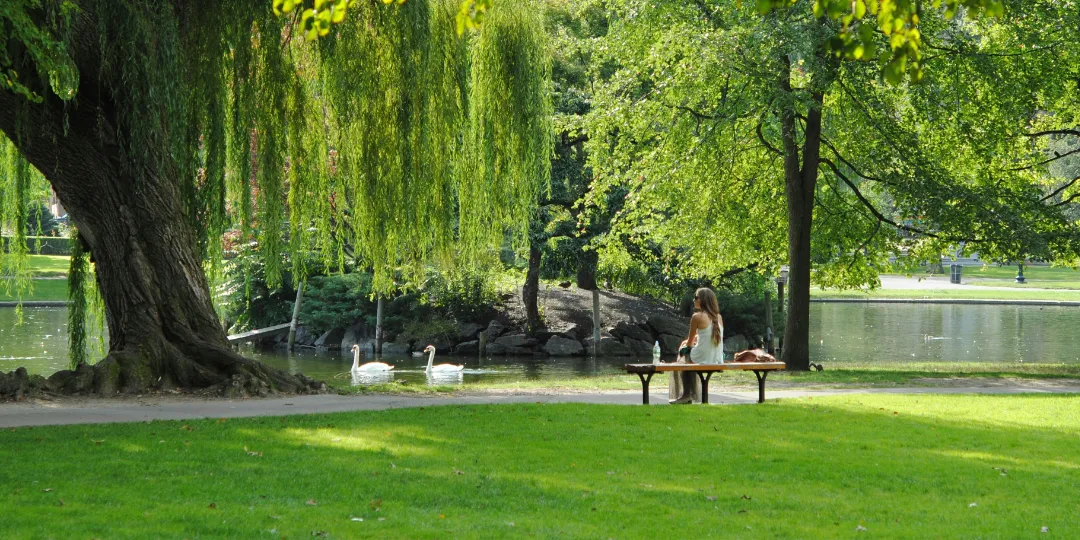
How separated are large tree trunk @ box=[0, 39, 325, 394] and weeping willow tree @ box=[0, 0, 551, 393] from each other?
0.07 ft

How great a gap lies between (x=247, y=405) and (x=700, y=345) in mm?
5484

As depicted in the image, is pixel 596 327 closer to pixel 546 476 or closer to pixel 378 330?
pixel 378 330

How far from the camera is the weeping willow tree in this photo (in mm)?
12484

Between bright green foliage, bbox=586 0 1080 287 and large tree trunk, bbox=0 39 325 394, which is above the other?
bright green foliage, bbox=586 0 1080 287

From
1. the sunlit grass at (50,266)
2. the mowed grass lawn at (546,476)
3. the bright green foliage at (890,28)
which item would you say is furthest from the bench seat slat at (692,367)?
the sunlit grass at (50,266)

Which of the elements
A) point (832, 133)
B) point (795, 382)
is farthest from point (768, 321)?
point (795, 382)

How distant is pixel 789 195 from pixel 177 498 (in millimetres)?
17163

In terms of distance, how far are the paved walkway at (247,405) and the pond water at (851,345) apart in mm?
9887

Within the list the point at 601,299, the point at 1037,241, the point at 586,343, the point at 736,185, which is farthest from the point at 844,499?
the point at 601,299

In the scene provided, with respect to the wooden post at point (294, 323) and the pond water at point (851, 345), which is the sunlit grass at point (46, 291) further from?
the wooden post at point (294, 323)

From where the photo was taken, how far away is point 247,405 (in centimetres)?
1255

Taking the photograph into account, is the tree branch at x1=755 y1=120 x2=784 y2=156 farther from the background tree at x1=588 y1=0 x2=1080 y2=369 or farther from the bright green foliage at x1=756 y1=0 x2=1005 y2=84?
the bright green foliage at x1=756 y1=0 x2=1005 y2=84

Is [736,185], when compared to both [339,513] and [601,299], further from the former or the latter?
[339,513]

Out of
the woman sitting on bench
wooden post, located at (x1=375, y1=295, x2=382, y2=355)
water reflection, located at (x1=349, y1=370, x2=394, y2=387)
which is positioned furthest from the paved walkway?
wooden post, located at (x1=375, y1=295, x2=382, y2=355)
